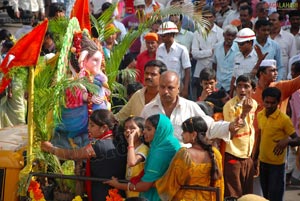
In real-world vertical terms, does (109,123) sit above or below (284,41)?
above

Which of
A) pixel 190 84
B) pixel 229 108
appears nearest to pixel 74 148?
pixel 229 108

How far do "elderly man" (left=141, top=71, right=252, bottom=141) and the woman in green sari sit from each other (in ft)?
2.71

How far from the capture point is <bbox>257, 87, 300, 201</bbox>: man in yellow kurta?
9508mm

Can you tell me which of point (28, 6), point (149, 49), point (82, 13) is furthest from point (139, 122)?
point (28, 6)

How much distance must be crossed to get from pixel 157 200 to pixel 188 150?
56cm

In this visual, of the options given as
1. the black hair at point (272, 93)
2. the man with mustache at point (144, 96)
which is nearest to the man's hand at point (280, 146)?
the black hair at point (272, 93)

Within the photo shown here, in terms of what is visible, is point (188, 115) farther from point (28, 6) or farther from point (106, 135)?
point (28, 6)

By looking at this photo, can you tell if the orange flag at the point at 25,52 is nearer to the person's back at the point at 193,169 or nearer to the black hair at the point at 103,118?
the black hair at the point at 103,118

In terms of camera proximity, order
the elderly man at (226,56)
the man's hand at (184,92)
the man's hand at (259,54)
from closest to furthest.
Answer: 1. the man's hand at (259,54)
2. the man's hand at (184,92)
3. the elderly man at (226,56)

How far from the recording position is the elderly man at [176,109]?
8070 mm

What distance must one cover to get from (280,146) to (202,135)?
7.48 feet

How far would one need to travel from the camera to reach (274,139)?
9.59m

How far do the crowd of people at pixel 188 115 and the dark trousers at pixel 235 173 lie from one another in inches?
0.4

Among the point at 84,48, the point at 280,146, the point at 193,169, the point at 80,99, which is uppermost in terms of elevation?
the point at 84,48
